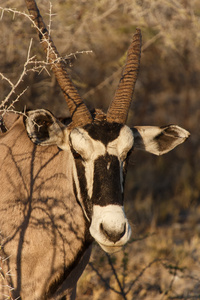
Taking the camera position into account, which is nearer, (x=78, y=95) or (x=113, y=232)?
(x=113, y=232)

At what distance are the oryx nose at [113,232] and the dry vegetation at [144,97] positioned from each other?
68.6 inches

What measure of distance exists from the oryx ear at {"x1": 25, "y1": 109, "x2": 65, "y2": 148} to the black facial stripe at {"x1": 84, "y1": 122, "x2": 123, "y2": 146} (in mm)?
426

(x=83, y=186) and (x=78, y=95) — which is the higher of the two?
(x=78, y=95)

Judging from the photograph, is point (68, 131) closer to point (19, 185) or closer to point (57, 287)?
point (19, 185)

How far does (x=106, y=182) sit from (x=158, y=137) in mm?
A: 1455

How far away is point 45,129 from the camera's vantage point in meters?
5.06

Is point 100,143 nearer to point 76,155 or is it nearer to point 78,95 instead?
point 76,155

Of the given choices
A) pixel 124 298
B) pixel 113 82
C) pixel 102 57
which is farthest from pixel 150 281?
pixel 102 57

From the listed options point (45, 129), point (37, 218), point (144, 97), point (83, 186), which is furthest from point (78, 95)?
point (144, 97)

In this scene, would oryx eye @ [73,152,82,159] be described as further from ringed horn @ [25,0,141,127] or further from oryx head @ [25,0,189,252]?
ringed horn @ [25,0,141,127]

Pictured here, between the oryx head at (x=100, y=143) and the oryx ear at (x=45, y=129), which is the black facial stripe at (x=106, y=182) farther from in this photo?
the oryx ear at (x=45, y=129)

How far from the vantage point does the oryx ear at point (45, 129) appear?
4.89m

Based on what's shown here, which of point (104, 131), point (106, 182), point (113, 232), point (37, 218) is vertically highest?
point (104, 131)

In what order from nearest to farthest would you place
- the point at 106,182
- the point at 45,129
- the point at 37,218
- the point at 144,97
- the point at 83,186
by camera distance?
the point at 106,182
the point at 83,186
the point at 37,218
the point at 45,129
the point at 144,97
